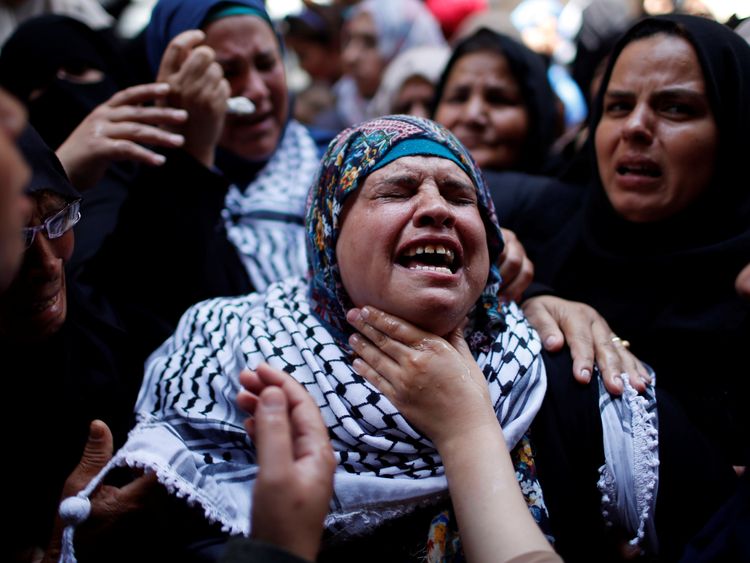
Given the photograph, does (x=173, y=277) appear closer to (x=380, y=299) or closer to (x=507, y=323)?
(x=380, y=299)

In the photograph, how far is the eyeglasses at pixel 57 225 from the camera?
1.74m

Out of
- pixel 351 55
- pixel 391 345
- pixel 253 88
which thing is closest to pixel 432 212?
pixel 391 345

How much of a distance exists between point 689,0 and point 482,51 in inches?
40.6

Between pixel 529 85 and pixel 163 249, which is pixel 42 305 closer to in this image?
pixel 163 249

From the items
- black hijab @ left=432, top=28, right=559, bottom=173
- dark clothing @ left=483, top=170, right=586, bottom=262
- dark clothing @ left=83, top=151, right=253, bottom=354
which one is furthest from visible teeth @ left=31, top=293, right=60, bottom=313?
black hijab @ left=432, top=28, right=559, bottom=173

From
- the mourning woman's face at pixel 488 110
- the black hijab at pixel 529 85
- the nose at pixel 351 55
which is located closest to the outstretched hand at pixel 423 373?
the mourning woman's face at pixel 488 110

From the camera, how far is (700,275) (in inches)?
89.9

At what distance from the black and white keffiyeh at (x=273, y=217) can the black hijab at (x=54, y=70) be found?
706 millimetres

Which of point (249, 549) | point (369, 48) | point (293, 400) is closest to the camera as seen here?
point (249, 549)

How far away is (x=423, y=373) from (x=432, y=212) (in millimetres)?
407

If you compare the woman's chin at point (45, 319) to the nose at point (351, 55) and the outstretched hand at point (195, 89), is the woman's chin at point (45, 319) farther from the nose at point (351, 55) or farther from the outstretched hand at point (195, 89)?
the nose at point (351, 55)

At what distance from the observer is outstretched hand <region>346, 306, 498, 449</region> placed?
1698 mm

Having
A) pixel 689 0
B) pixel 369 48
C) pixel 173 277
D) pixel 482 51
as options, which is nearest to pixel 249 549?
pixel 173 277

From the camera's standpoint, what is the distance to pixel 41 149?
5.85 feet
